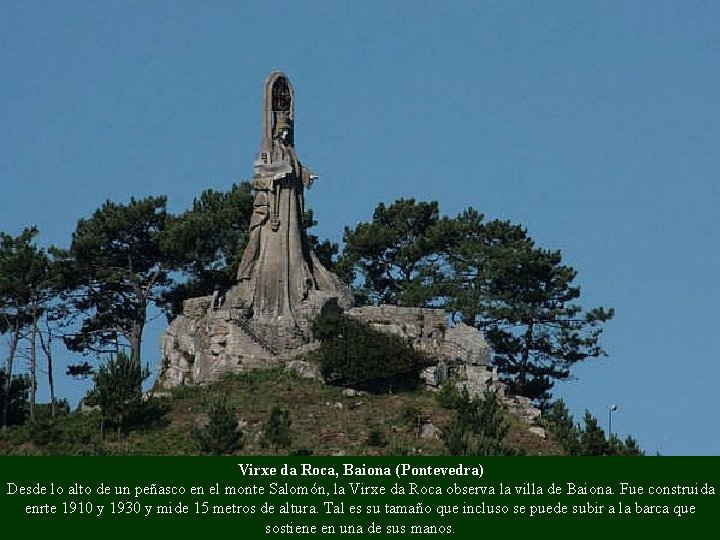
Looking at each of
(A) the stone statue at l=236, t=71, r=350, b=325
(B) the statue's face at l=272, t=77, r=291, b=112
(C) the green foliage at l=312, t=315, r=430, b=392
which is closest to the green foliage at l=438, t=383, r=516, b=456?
(C) the green foliage at l=312, t=315, r=430, b=392

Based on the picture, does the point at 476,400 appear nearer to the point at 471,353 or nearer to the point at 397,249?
the point at 471,353

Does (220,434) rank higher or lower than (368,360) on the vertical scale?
lower

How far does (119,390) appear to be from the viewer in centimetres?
6238

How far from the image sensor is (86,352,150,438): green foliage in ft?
204

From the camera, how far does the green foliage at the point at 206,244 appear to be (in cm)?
7400

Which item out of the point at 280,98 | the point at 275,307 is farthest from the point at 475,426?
the point at 280,98

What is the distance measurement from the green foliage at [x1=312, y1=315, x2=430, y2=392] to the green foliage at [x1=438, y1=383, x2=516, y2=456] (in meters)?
1.53

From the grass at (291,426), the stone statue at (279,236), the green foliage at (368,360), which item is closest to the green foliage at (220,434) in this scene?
the grass at (291,426)

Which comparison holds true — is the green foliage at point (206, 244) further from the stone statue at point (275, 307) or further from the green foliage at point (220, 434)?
the green foliage at point (220, 434)

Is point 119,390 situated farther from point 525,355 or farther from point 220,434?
point 525,355

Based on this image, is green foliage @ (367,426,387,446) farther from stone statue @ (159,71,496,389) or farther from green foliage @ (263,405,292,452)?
stone statue @ (159,71,496,389)

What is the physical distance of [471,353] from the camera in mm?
68438

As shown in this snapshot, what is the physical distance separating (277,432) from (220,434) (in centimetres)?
166

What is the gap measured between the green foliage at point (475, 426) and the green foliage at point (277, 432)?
401 cm
